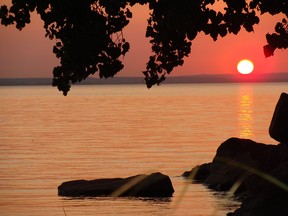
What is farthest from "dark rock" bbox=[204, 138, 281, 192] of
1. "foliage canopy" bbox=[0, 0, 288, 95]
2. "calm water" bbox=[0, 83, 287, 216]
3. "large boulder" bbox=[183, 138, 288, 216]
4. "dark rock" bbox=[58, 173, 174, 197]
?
"foliage canopy" bbox=[0, 0, 288, 95]

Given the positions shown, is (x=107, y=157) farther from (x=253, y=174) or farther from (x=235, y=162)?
(x=253, y=174)

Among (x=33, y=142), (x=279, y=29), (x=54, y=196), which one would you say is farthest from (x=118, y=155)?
(x=279, y=29)

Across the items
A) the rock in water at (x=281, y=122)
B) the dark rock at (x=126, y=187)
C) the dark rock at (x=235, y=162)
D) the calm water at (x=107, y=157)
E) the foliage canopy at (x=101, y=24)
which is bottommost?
the calm water at (x=107, y=157)

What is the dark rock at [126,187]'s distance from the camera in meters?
29.6

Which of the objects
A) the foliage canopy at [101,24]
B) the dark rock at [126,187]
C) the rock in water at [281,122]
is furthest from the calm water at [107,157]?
the foliage canopy at [101,24]

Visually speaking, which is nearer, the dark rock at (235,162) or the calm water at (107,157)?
the calm water at (107,157)

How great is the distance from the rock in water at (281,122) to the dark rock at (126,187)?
19.4ft

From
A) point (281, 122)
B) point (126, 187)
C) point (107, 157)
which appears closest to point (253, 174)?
point (281, 122)

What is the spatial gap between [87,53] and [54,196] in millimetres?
16932

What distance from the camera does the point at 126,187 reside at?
29812 mm

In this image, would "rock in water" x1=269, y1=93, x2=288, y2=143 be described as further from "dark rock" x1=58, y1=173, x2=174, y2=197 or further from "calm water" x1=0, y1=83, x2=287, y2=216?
"dark rock" x1=58, y1=173, x2=174, y2=197

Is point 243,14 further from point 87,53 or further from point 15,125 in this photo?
point 15,125

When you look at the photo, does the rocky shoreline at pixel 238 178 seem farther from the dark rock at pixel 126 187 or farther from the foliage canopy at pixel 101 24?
the foliage canopy at pixel 101 24

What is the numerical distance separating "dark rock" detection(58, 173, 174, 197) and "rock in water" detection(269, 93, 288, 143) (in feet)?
19.4
